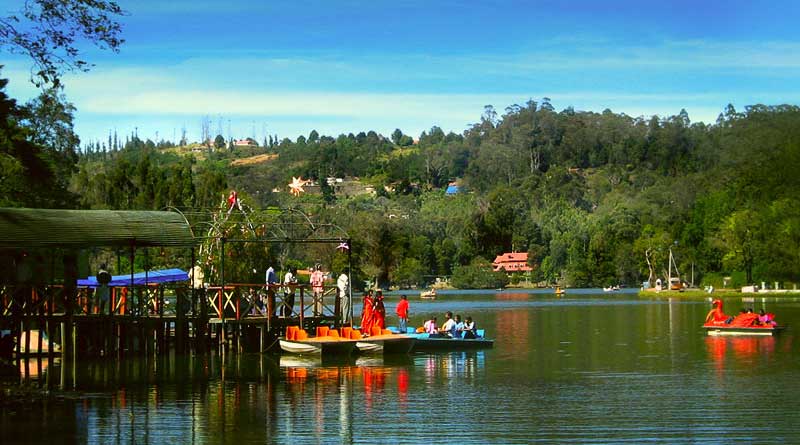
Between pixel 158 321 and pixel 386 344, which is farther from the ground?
pixel 158 321

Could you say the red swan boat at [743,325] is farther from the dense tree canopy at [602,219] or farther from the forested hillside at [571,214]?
the dense tree canopy at [602,219]

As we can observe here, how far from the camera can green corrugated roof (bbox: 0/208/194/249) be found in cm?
3388

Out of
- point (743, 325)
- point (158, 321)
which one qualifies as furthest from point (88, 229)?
point (743, 325)

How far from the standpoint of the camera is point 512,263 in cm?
16662

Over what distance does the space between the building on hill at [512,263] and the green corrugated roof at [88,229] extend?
129m

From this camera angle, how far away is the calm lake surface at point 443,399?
22.5 meters

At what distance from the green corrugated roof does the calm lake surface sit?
155 inches

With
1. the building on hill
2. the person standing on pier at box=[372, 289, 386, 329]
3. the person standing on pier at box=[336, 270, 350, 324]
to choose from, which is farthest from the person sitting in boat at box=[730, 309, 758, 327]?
the building on hill

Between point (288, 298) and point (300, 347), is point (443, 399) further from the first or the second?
point (288, 298)

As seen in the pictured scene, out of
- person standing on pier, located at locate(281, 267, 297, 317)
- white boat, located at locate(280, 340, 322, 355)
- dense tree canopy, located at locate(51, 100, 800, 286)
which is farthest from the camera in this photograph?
dense tree canopy, located at locate(51, 100, 800, 286)

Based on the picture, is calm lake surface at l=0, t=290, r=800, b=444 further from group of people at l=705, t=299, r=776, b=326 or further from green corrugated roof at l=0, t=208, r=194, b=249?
group of people at l=705, t=299, r=776, b=326

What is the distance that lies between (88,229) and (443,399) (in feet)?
45.2

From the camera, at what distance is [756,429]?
22.6 metres

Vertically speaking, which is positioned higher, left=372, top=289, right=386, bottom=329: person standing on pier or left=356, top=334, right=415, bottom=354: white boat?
left=372, top=289, right=386, bottom=329: person standing on pier
